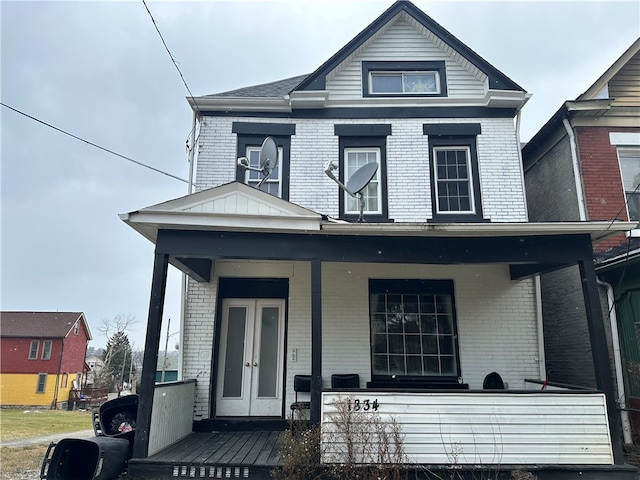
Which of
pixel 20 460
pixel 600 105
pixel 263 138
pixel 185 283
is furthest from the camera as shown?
pixel 263 138

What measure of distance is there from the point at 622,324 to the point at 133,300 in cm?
4492

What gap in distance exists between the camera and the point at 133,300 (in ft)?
142

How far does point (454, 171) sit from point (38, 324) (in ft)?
105

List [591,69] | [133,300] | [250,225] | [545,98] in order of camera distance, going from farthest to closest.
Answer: [133,300], [545,98], [591,69], [250,225]

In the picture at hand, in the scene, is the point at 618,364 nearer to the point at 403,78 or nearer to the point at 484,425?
the point at 484,425

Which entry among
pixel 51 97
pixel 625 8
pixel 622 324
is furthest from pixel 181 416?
pixel 625 8

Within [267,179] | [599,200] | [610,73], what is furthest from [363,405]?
[610,73]

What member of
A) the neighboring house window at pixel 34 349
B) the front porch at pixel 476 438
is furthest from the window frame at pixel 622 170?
the neighboring house window at pixel 34 349

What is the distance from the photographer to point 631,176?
7695mm

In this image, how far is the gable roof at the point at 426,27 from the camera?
26.0ft

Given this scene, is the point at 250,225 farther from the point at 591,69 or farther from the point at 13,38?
the point at 591,69

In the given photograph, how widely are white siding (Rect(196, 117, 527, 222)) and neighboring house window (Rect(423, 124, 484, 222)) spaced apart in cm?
13

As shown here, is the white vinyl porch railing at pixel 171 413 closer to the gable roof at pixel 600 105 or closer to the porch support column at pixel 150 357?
the porch support column at pixel 150 357

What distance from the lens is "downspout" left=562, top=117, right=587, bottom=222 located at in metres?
7.38
